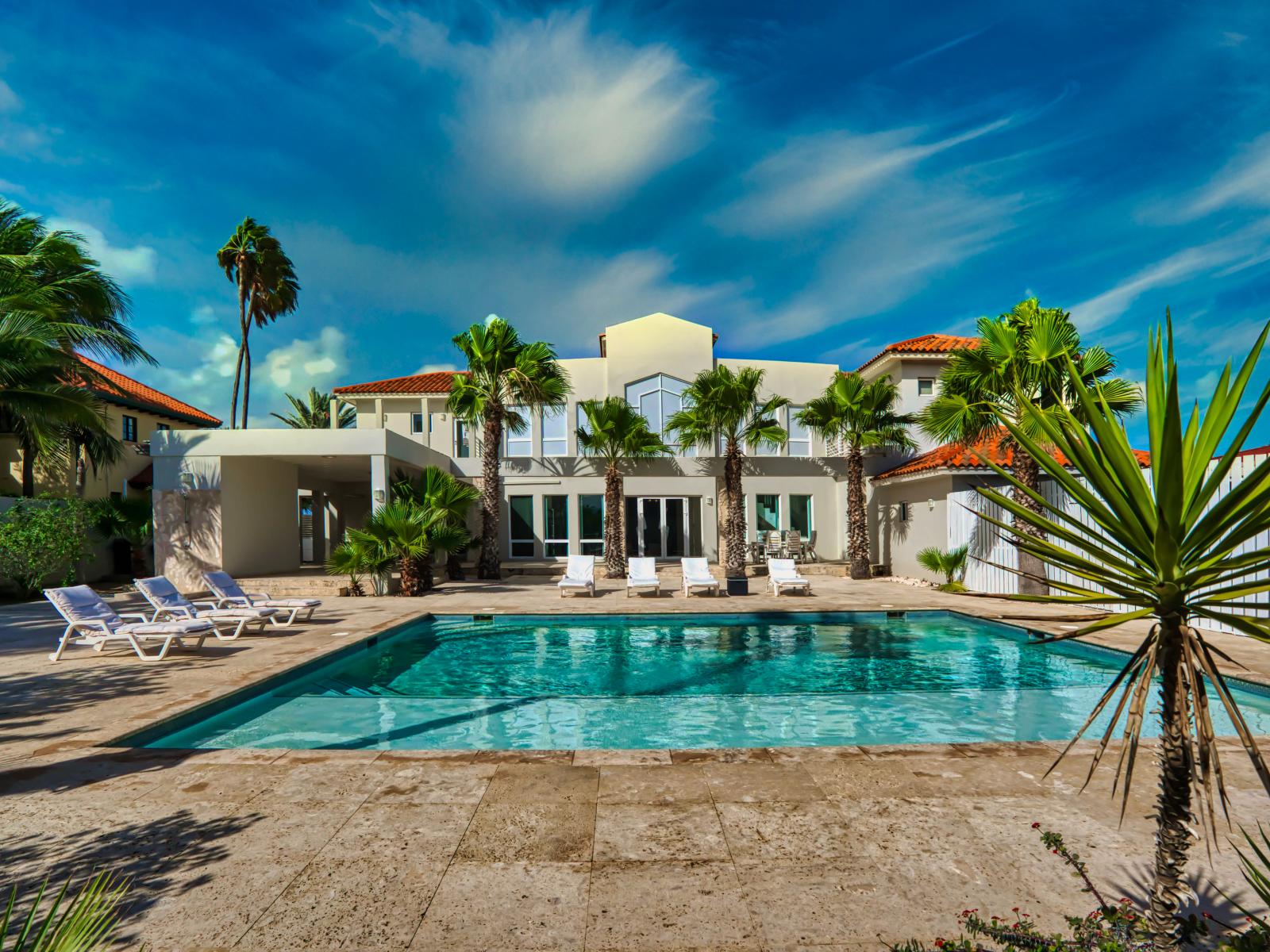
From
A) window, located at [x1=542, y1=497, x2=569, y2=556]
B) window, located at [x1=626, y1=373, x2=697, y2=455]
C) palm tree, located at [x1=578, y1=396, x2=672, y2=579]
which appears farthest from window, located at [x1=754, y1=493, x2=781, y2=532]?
window, located at [x1=542, y1=497, x2=569, y2=556]

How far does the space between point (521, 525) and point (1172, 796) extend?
21972mm

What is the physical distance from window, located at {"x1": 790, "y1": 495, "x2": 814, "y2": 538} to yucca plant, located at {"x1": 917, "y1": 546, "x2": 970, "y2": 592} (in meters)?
6.32

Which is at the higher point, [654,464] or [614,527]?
[654,464]

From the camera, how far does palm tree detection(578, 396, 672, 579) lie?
66.3 feet

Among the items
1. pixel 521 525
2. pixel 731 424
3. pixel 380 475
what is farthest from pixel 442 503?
pixel 731 424

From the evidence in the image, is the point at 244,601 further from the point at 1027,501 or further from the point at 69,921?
the point at 1027,501

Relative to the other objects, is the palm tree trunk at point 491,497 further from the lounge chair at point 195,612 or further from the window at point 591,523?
the lounge chair at point 195,612

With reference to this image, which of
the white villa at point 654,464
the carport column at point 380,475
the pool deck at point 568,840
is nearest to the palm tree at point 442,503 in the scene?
the carport column at point 380,475

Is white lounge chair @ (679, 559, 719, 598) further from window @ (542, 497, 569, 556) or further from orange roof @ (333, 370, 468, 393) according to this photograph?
orange roof @ (333, 370, 468, 393)

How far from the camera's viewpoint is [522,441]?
2325 centimetres

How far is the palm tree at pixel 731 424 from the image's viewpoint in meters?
19.6

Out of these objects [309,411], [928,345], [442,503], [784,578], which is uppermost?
[309,411]

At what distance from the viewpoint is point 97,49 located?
39.5 ft

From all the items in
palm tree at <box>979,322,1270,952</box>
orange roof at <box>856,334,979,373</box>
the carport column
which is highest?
orange roof at <box>856,334,979,373</box>
